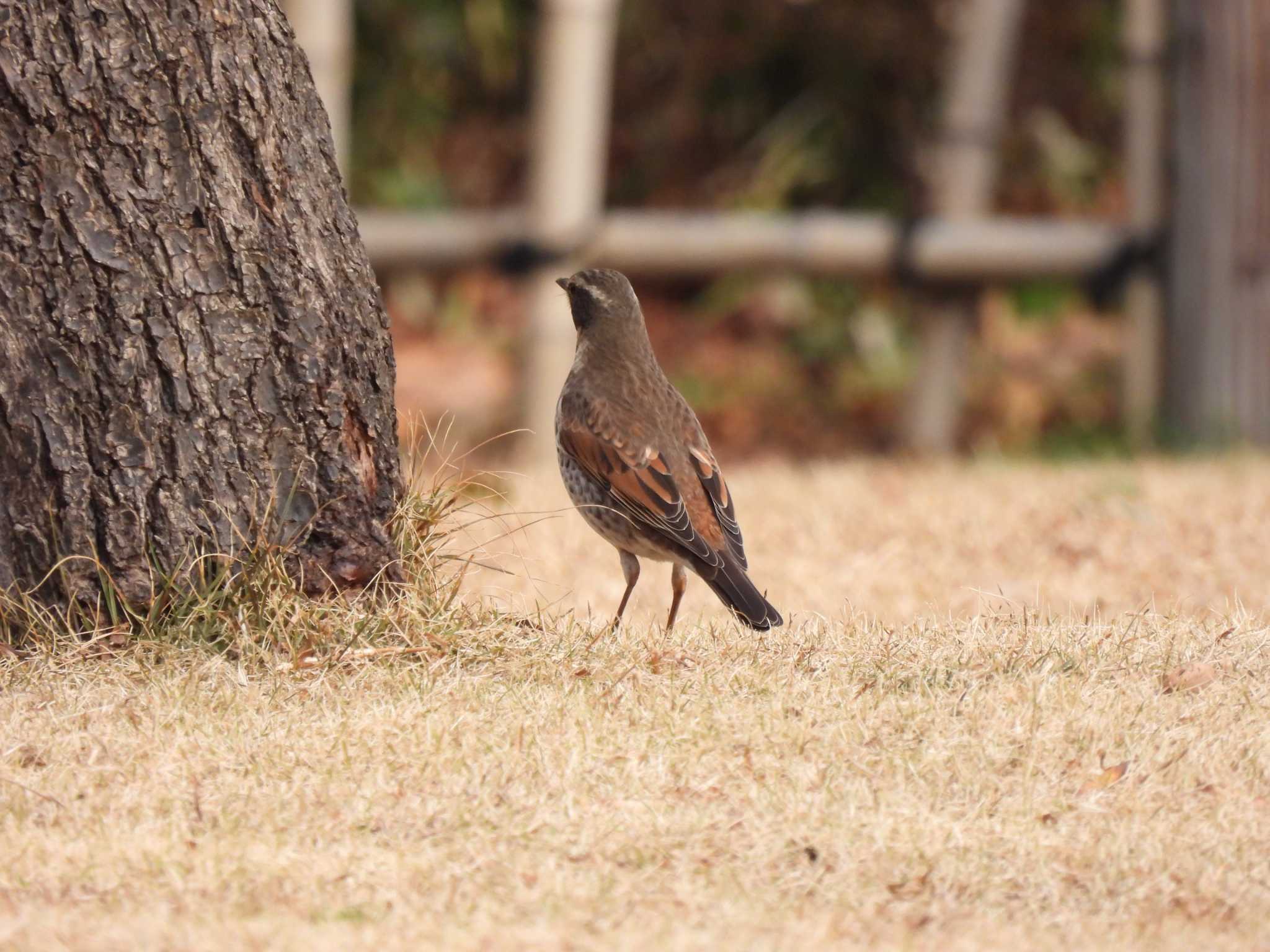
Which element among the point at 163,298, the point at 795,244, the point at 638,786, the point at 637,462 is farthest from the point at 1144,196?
the point at 638,786

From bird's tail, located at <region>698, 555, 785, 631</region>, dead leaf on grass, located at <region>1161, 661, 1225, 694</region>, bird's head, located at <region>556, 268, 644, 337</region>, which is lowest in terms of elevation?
bird's tail, located at <region>698, 555, 785, 631</region>

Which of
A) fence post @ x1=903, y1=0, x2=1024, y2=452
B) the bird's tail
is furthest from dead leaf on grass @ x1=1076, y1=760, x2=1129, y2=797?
fence post @ x1=903, y1=0, x2=1024, y2=452

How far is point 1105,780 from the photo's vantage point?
3727mm

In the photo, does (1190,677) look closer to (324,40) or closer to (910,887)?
(910,887)

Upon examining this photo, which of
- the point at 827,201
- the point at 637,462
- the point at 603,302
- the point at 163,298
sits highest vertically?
the point at 163,298

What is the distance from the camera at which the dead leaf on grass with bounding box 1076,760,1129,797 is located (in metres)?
3.69

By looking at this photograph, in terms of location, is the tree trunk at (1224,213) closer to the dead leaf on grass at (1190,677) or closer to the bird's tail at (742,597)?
the bird's tail at (742,597)

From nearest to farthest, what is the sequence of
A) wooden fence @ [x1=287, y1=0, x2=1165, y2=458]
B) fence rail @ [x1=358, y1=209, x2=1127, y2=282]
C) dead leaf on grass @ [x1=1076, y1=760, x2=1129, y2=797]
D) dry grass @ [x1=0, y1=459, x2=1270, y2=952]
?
dry grass @ [x1=0, y1=459, x2=1270, y2=952]
dead leaf on grass @ [x1=1076, y1=760, x2=1129, y2=797]
wooden fence @ [x1=287, y1=0, x2=1165, y2=458]
fence rail @ [x1=358, y1=209, x2=1127, y2=282]

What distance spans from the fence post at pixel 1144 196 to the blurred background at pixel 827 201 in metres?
0.02

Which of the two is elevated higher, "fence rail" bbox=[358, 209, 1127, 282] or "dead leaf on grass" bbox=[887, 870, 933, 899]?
"fence rail" bbox=[358, 209, 1127, 282]

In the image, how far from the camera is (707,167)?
14.5 meters

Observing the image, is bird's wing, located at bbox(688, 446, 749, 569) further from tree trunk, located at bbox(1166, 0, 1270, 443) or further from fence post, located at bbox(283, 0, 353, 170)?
tree trunk, located at bbox(1166, 0, 1270, 443)

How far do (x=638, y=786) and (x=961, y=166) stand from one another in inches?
261

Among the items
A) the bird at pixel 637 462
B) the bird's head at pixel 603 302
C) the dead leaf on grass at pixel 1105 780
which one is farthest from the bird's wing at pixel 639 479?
the dead leaf on grass at pixel 1105 780
